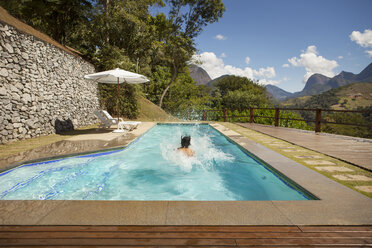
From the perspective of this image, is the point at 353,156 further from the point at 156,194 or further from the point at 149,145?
the point at 149,145

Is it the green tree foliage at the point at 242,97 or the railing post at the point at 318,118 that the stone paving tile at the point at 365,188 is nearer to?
the railing post at the point at 318,118

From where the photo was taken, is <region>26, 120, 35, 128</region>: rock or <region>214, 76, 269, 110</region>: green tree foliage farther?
<region>214, 76, 269, 110</region>: green tree foliage

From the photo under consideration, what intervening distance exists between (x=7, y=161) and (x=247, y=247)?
4.46 metres

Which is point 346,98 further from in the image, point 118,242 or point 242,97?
point 118,242

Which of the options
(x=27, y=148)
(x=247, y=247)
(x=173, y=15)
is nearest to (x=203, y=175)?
(x=247, y=247)

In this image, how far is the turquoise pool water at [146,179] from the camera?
3408 millimetres

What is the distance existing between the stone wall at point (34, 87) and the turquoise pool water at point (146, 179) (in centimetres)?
267

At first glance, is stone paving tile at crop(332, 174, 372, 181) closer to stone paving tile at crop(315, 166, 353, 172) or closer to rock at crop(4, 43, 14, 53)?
stone paving tile at crop(315, 166, 353, 172)

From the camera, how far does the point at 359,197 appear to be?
7.73ft

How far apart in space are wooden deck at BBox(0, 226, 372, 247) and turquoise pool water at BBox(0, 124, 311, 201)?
39.4 inches

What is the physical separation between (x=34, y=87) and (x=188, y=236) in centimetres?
717

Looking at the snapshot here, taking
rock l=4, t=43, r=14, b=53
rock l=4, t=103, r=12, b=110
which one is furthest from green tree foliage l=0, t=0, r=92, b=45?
rock l=4, t=103, r=12, b=110

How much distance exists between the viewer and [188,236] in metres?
1.63

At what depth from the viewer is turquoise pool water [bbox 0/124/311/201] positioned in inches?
134
